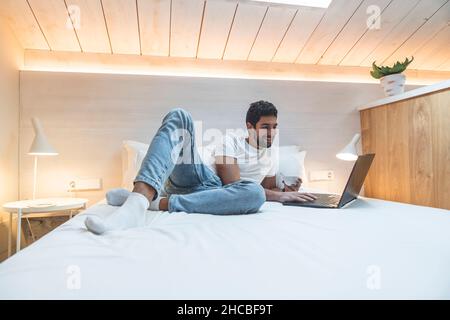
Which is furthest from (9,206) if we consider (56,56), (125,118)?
(56,56)

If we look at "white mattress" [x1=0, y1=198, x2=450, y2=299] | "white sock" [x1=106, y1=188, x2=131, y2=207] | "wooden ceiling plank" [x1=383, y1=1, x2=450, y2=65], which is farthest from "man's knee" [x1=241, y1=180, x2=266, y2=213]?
"wooden ceiling plank" [x1=383, y1=1, x2=450, y2=65]

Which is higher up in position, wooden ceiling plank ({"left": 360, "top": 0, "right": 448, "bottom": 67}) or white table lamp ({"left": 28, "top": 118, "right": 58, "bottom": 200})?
wooden ceiling plank ({"left": 360, "top": 0, "right": 448, "bottom": 67})

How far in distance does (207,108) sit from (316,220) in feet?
4.33

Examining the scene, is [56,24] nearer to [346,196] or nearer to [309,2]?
[309,2]

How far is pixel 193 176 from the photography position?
3.93ft

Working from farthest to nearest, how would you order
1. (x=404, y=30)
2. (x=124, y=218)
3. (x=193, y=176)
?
(x=404, y=30)
(x=193, y=176)
(x=124, y=218)

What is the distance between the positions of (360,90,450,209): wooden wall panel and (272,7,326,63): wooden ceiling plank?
2.34 ft

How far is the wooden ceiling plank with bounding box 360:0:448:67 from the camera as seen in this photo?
1.74 meters

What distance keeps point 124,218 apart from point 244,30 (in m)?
1.53

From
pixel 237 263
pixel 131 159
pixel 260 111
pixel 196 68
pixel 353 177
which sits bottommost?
pixel 237 263

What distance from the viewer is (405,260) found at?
0.50 meters

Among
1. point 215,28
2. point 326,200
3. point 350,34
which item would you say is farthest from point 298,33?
point 326,200

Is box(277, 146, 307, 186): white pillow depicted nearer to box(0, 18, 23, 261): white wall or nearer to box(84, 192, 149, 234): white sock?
box(84, 192, 149, 234): white sock

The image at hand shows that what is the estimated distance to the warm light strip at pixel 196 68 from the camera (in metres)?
1.86
